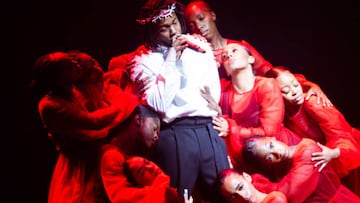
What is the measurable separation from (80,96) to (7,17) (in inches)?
25.9

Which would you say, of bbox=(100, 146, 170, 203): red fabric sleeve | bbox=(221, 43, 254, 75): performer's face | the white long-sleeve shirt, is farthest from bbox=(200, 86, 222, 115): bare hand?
bbox=(100, 146, 170, 203): red fabric sleeve

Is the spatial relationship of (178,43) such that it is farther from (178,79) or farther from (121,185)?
(121,185)

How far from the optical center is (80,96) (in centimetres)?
295

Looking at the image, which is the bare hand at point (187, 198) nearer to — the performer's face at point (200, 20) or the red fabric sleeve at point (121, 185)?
the red fabric sleeve at point (121, 185)

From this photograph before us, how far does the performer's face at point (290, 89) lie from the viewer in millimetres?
3121

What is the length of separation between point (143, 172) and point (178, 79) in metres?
0.45

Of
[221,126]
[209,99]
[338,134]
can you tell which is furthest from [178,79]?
[338,134]

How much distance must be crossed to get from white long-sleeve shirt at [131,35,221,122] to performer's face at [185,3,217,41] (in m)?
0.08

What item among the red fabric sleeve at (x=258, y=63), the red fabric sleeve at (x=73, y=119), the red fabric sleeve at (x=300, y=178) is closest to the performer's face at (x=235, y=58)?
the red fabric sleeve at (x=258, y=63)

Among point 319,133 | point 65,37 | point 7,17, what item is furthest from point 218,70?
point 7,17

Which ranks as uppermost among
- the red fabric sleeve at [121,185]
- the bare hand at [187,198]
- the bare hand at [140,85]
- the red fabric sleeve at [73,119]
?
the bare hand at [140,85]

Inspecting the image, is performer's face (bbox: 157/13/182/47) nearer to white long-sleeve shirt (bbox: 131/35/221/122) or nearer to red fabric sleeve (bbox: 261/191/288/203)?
white long-sleeve shirt (bbox: 131/35/221/122)

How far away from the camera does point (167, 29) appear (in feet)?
9.93

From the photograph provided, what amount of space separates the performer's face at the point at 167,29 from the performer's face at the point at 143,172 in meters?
0.57
